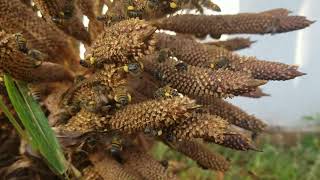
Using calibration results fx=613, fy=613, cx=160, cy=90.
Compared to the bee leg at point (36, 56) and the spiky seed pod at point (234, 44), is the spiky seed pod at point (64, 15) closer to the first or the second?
the bee leg at point (36, 56)

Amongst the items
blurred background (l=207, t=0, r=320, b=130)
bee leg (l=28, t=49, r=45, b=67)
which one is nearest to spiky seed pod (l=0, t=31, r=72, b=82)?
bee leg (l=28, t=49, r=45, b=67)

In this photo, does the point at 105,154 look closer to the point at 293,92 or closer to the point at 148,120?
the point at 148,120

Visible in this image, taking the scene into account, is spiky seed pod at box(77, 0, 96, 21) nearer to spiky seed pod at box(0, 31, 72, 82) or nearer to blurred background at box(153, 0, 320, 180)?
spiky seed pod at box(0, 31, 72, 82)

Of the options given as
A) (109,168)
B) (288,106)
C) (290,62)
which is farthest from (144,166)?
(288,106)

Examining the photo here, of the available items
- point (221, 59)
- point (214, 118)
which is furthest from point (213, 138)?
point (221, 59)

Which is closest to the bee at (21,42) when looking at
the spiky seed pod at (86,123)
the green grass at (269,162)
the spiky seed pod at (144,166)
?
the spiky seed pod at (86,123)
